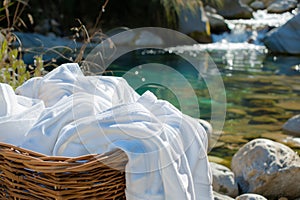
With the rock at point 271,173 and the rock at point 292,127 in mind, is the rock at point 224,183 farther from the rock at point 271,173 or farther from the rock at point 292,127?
the rock at point 292,127

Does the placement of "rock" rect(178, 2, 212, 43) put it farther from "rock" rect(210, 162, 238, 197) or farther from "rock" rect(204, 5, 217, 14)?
"rock" rect(210, 162, 238, 197)

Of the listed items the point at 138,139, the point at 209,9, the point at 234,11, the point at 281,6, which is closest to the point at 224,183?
the point at 138,139

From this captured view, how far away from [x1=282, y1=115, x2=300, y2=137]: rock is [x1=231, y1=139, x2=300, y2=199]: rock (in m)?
1.38

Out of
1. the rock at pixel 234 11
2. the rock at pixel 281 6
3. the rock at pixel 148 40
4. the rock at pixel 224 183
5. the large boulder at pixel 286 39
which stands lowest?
the rock at pixel 281 6

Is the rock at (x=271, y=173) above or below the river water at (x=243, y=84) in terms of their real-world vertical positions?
above

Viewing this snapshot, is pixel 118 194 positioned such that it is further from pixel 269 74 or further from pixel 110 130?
pixel 269 74

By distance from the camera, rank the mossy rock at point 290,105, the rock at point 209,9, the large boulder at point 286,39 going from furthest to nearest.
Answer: the rock at point 209,9 < the large boulder at point 286,39 < the mossy rock at point 290,105

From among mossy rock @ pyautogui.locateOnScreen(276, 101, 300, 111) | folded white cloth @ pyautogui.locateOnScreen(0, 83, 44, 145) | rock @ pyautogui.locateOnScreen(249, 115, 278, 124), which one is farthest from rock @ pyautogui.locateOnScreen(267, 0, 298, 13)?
folded white cloth @ pyautogui.locateOnScreen(0, 83, 44, 145)

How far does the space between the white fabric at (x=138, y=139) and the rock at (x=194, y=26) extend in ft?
27.1

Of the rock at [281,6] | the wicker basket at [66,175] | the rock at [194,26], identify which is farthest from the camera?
the rock at [281,6]

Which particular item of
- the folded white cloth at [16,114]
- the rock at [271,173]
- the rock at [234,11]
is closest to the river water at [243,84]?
the folded white cloth at [16,114]

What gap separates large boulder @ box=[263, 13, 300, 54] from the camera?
9.14 meters

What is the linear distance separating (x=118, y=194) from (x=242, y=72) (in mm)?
6092

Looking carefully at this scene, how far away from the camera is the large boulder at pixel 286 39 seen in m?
9.14
